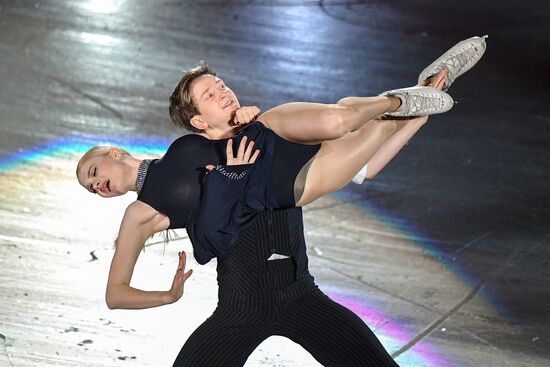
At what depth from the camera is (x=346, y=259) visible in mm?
6129

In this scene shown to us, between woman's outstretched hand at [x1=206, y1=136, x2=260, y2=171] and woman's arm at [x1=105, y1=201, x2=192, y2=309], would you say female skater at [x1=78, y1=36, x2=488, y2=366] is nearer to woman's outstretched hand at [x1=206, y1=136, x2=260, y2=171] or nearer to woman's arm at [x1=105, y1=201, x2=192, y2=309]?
woman's arm at [x1=105, y1=201, x2=192, y2=309]

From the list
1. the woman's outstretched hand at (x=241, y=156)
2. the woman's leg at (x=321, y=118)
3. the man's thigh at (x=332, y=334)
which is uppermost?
the woman's leg at (x=321, y=118)

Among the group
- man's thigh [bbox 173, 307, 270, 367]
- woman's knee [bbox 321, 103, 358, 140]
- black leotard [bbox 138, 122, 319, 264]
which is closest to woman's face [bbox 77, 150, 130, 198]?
black leotard [bbox 138, 122, 319, 264]

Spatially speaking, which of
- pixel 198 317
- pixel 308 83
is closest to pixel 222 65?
pixel 308 83

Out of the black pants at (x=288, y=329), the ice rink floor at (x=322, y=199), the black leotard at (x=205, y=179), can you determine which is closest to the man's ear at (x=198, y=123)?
the black leotard at (x=205, y=179)

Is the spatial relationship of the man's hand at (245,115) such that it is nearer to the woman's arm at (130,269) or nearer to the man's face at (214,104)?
the man's face at (214,104)

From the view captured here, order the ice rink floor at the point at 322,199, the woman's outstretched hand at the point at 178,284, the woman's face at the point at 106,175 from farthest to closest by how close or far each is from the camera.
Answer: the ice rink floor at the point at 322,199
the woman's face at the point at 106,175
the woman's outstretched hand at the point at 178,284

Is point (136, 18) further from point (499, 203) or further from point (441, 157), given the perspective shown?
point (499, 203)

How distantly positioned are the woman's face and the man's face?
351mm

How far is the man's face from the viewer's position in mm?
4066

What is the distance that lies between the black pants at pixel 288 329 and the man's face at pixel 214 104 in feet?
2.02

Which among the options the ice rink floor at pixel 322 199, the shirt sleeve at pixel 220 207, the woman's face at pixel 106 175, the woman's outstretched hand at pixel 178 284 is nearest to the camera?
the shirt sleeve at pixel 220 207

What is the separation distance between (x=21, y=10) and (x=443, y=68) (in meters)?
6.12

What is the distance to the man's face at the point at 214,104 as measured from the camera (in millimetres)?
4066
